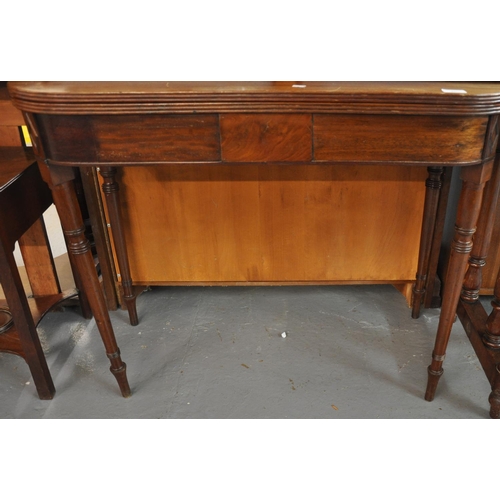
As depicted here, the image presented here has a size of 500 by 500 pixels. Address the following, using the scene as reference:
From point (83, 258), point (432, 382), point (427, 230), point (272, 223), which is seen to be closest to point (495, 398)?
point (432, 382)

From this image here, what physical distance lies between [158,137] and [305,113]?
352mm

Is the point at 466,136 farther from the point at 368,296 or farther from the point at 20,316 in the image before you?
the point at 20,316

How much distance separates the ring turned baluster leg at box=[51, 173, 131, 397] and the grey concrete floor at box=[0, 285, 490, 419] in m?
0.14

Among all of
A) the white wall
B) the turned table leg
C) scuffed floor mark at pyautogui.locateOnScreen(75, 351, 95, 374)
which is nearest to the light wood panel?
scuffed floor mark at pyautogui.locateOnScreen(75, 351, 95, 374)

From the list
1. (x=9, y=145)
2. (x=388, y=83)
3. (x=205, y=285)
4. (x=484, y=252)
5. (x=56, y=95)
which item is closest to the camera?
(x=56, y=95)

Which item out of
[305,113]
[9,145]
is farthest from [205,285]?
[305,113]

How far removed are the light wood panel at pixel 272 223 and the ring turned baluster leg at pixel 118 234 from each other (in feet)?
0.19

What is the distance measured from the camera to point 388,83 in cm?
121

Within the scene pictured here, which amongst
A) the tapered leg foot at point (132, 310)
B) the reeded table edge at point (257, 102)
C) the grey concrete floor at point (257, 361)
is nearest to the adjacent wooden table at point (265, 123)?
the reeded table edge at point (257, 102)

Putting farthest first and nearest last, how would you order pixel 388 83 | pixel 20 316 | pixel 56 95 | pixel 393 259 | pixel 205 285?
pixel 205 285
pixel 393 259
pixel 20 316
pixel 388 83
pixel 56 95

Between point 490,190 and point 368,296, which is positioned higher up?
point 490,190

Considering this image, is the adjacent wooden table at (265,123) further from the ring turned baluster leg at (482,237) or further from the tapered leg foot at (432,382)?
the tapered leg foot at (432,382)

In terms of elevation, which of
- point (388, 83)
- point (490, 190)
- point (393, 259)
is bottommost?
point (393, 259)

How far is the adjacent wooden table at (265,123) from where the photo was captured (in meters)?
1.10
